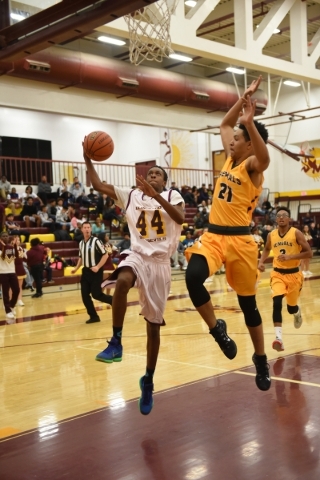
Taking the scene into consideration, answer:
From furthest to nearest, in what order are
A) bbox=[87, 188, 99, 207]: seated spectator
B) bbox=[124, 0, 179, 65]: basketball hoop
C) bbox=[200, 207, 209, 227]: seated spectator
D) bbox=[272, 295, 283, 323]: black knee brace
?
bbox=[200, 207, 209, 227]: seated spectator, bbox=[87, 188, 99, 207]: seated spectator, bbox=[124, 0, 179, 65]: basketball hoop, bbox=[272, 295, 283, 323]: black knee brace

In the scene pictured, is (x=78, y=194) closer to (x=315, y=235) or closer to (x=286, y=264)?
(x=315, y=235)

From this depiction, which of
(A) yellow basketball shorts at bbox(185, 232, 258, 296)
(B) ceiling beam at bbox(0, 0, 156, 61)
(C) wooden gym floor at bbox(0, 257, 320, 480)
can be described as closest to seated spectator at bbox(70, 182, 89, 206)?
(C) wooden gym floor at bbox(0, 257, 320, 480)

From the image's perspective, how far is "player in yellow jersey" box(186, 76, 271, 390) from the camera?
13.8 ft

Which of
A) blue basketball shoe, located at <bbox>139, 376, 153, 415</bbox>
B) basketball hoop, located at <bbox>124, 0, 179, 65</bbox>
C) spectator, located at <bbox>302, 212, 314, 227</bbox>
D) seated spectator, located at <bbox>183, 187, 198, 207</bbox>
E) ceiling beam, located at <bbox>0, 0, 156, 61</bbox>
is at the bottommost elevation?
blue basketball shoe, located at <bbox>139, 376, 153, 415</bbox>

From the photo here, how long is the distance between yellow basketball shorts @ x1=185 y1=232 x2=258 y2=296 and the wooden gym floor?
1109mm

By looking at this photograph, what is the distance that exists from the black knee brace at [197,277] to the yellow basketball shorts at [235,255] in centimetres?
6

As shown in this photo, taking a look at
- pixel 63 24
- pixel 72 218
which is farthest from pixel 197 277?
pixel 72 218

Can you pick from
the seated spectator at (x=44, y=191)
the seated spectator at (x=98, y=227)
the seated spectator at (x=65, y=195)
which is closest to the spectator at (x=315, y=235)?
the seated spectator at (x=98, y=227)

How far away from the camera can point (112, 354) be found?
4.30 meters

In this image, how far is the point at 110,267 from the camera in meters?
14.3

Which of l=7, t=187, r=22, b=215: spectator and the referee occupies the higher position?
l=7, t=187, r=22, b=215: spectator

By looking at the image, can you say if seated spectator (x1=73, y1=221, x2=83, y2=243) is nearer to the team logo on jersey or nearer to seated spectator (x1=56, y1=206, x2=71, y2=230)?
seated spectator (x1=56, y1=206, x2=71, y2=230)

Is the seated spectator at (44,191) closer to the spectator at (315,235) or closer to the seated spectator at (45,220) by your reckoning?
the seated spectator at (45,220)

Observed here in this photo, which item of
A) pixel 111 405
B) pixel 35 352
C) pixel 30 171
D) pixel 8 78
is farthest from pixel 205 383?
pixel 30 171
